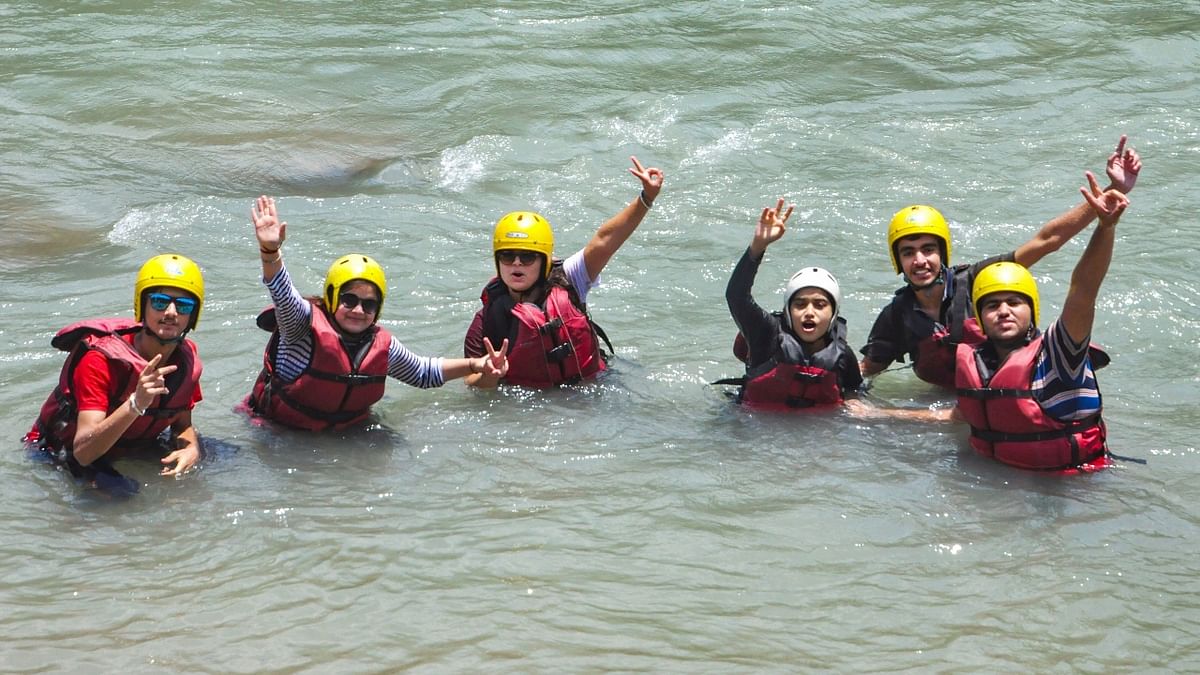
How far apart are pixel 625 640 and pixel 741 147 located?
8509 millimetres

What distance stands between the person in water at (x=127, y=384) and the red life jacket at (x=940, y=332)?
13.8 feet

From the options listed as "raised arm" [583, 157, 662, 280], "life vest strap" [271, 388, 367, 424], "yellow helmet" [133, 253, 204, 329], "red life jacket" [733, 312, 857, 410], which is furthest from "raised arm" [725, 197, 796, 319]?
"yellow helmet" [133, 253, 204, 329]

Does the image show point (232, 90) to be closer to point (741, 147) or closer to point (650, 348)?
point (741, 147)

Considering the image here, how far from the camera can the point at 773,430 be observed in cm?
784

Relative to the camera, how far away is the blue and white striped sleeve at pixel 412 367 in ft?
24.9

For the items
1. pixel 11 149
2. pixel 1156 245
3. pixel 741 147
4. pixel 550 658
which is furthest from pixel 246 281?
pixel 1156 245

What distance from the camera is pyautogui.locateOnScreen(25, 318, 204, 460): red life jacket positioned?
658 centimetres

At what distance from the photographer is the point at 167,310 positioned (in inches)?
261

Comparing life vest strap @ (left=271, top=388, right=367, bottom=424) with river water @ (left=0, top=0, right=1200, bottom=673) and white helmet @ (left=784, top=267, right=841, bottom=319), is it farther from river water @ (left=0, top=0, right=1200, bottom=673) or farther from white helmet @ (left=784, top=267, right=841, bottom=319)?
white helmet @ (left=784, top=267, right=841, bottom=319)

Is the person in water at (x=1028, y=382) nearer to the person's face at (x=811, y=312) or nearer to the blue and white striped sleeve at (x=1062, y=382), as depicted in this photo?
the blue and white striped sleeve at (x=1062, y=382)

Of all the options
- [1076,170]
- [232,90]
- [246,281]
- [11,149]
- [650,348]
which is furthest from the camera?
[232,90]

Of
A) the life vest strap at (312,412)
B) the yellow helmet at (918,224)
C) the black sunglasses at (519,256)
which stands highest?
the yellow helmet at (918,224)

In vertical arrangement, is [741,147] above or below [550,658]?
above

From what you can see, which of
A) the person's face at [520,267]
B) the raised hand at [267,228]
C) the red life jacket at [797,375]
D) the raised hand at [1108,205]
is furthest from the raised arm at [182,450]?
the raised hand at [1108,205]
